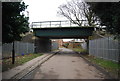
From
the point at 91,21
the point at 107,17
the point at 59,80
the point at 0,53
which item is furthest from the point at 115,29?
the point at 91,21

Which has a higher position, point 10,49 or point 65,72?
point 10,49

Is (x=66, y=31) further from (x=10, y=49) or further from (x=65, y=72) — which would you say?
(x=65, y=72)

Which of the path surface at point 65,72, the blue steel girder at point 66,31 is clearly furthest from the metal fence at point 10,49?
the blue steel girder at point 66,31

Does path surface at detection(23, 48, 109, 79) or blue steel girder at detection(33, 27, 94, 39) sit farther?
blue steel girder at detection(33, 27, 94, 39)

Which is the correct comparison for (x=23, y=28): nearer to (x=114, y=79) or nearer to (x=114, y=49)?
(x=114, y=79)

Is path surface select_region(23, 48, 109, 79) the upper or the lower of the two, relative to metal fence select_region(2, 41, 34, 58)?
lower

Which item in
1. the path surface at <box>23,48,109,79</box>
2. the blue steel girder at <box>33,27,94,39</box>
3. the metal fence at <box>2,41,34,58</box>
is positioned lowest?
the path surface at <box>23,48,109,79</box>

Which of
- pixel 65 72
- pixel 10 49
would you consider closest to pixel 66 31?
pixel 10 49

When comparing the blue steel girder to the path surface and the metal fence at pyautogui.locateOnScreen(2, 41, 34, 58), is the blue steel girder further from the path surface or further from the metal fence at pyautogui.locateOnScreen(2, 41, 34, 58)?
the path surface

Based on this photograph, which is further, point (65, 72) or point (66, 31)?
point (66, 31)

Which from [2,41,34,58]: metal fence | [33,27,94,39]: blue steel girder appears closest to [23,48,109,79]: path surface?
Answer: [2,41,34,58]: metal fence

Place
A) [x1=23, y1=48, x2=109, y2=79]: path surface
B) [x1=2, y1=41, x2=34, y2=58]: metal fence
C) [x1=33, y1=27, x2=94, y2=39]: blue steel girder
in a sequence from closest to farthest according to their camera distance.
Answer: [x1=23, y1=48, x2=109, y2=79]: path surface, [x1=2, y1=41, x2=34, y2=58]: metal fence, [x1=33, y1=27, x2=94, y2=39]: blue steel girder

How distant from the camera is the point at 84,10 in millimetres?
46844

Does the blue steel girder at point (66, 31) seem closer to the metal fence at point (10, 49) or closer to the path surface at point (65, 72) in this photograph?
the metal fence at point (10, 49)
